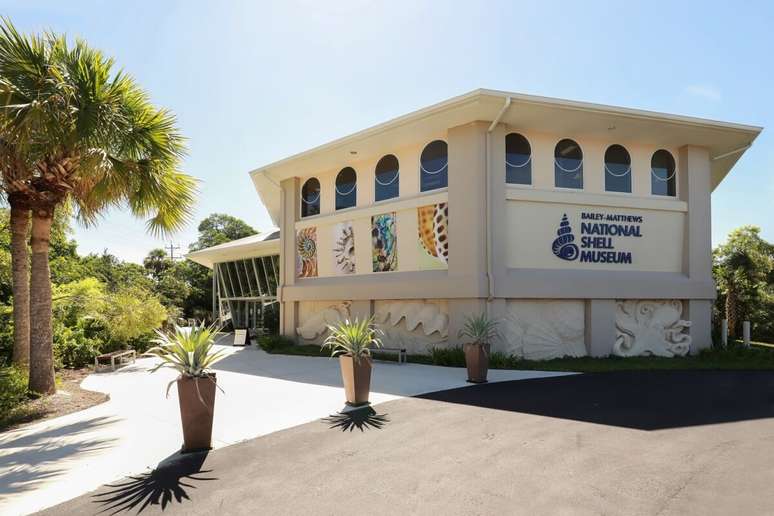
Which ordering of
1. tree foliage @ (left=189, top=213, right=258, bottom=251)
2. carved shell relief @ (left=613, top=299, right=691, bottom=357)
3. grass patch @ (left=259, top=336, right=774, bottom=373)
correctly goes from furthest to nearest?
tree foliage @ (left=189, top=213, right=258, bottom=251)
carved shell relief @ (left=613, top=299, right=691, bottom=357)
grass patch @ (left=259, top=336, right=774, bottom=373)

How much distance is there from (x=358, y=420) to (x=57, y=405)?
19.5 ft

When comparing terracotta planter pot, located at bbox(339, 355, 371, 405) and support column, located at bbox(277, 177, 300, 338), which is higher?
support column, located at bbox(277, 177, 300, 338)

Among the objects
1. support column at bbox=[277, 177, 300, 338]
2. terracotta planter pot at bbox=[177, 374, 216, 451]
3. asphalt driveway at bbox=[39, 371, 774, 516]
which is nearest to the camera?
asphalt driveway at bbox=[39, 371, 774, 516]

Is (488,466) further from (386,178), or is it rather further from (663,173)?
(663,173)

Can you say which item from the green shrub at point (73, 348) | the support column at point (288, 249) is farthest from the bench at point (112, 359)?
the support column at point (288, 249)

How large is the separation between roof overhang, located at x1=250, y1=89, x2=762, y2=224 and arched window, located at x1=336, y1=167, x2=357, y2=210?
778 millimetres

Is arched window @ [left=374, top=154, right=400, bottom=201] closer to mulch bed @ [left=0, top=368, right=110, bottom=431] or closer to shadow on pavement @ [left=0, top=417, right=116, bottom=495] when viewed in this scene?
mulch bed @ [left=0, top=368, right=110, bottom=431]

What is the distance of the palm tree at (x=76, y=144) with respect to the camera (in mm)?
7930

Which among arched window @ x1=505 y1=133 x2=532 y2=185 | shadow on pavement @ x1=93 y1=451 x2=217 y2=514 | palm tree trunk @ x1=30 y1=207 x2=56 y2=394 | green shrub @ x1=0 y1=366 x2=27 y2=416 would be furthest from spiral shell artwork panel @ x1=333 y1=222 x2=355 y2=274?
shadow on pavement @ x1=93 y1=451 x2=217 y2=514

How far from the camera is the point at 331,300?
17.7 meters

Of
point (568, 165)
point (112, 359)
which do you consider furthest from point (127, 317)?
point (568, 165)

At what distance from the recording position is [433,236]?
1494 cm

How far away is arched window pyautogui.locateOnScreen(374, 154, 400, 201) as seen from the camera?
16.4m

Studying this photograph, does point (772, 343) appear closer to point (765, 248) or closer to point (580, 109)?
point (765, 248)
